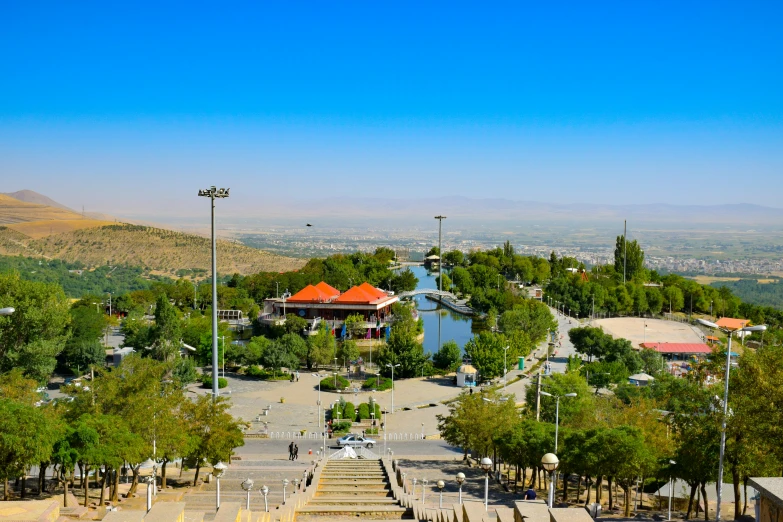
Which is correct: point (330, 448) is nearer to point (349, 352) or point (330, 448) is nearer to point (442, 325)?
point (349, 352)

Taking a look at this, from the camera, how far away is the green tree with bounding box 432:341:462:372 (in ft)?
147

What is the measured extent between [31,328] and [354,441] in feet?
59.0

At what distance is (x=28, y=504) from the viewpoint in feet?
23.8

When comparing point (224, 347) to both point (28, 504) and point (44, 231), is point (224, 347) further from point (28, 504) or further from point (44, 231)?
point (44, 231)

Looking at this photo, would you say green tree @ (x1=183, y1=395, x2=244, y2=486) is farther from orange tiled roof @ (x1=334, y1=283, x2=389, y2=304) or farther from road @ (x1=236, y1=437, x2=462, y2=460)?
orange tiled roof @ (x1=334, y1=283, x2=389, y2=304)

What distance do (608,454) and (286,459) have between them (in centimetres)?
1229

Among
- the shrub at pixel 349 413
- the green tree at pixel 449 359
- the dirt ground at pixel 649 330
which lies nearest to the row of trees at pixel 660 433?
the shrub at pixel 349 413

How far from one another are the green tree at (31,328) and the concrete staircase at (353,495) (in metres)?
18.7

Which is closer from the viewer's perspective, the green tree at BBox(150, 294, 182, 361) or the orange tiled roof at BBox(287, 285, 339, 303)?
the green tree at BBox(150, 294, 182, 361)

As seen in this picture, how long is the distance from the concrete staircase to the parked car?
14.4ft

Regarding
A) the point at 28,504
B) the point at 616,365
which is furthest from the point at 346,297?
the point at 28,504

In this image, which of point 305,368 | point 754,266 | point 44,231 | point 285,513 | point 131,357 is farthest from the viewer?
point 754,266

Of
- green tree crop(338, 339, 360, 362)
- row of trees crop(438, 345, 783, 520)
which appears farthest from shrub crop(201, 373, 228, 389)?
row of trees crop(438, 345, 783, 520)

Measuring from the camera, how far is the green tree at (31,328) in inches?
1340
